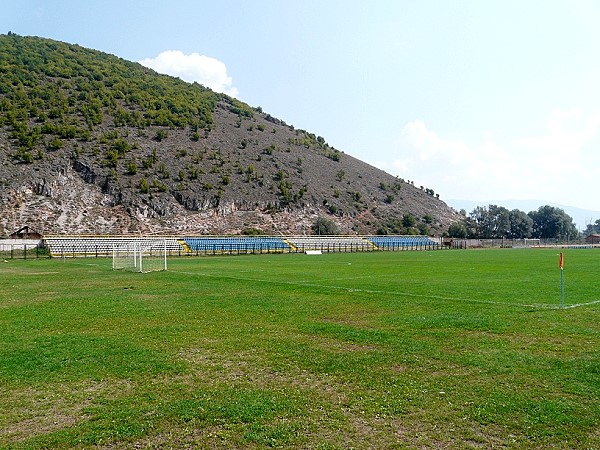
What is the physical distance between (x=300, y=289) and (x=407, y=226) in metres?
94.3

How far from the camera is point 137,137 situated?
106m

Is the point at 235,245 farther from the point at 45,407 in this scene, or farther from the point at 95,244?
the point at 45,407

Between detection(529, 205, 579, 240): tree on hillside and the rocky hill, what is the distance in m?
21.7

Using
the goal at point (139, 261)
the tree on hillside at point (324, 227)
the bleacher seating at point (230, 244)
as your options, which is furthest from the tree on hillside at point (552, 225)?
the goal at point (139, 261)

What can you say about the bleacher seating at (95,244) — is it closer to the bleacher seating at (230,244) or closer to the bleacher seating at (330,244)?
the bleacher seating at (230,244)

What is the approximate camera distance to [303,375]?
8227 millimetres

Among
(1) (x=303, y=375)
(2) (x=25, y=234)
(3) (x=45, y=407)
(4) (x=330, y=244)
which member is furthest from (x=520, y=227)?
(3) (x=45, y=407)

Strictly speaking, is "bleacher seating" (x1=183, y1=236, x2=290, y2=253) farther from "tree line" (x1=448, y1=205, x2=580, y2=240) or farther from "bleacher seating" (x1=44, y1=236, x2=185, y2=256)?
"tree line" (x1=448, y1=205, x2=580, y2=240)

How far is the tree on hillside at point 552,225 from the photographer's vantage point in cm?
12950

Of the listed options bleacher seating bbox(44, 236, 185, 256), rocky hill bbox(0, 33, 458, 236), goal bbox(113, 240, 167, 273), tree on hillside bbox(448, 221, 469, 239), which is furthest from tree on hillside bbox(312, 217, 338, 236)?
goal bbox(113, 240, 167, 273)

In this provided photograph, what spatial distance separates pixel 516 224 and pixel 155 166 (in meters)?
84.7

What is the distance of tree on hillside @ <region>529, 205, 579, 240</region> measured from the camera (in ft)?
425

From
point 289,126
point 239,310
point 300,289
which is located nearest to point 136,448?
point 239,310

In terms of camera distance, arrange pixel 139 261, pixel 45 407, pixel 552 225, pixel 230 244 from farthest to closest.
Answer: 1. pixel 552 225
2. pixel 230 244
3. pixel 139 261
4. pixel 45 407
